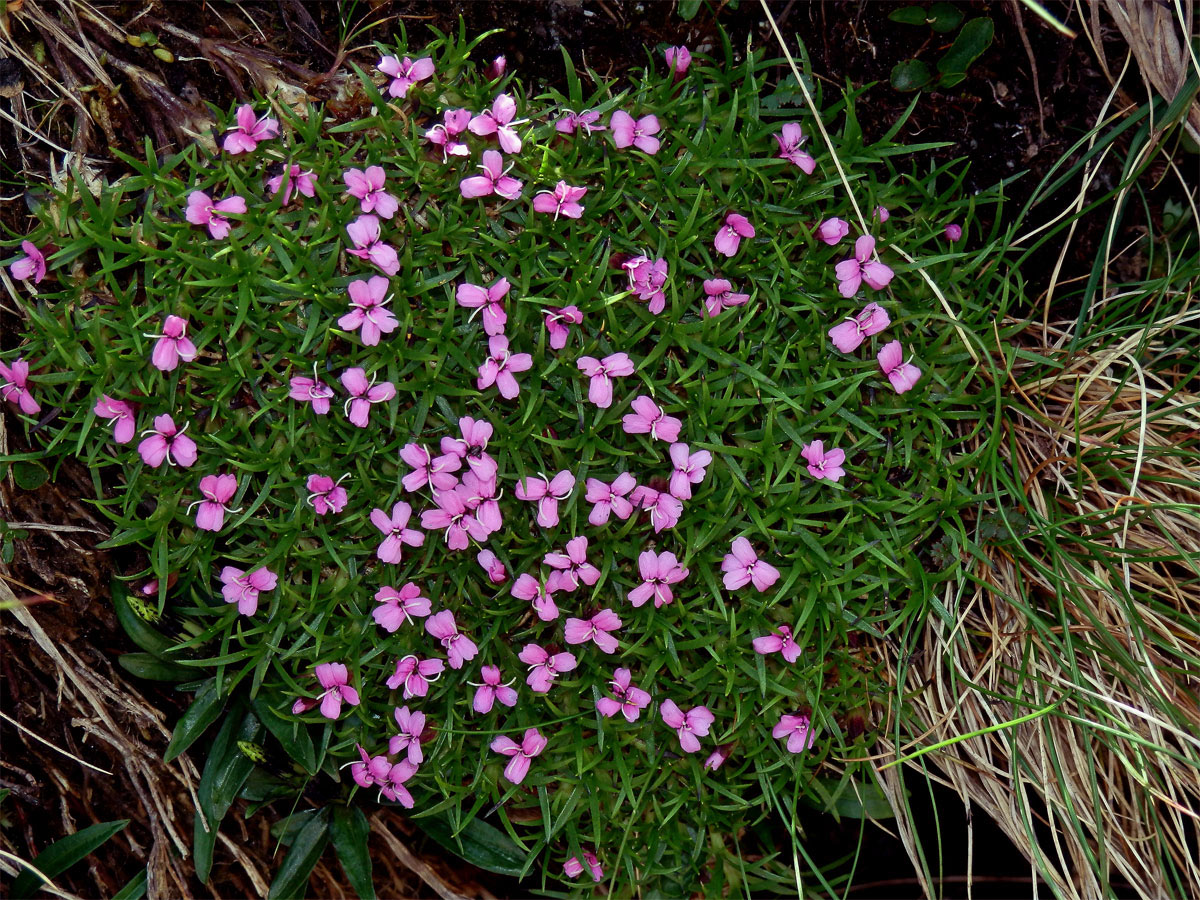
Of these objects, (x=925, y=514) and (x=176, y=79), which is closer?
(x=925, y=514)

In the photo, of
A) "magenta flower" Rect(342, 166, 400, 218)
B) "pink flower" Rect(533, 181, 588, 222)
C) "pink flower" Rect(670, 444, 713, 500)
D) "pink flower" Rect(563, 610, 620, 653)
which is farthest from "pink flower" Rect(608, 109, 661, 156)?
"pink flower" Rect(563, 610, 620, 653)

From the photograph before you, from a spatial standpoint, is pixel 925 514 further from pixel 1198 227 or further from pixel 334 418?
pixel 334 418

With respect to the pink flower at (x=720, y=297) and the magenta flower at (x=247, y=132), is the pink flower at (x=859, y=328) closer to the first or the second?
the pink flower at (x=720, y=297)

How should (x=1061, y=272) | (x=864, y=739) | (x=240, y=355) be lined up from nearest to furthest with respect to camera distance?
(x=240, y=355) → (x=864, y=739) → (x=1061, y=272)

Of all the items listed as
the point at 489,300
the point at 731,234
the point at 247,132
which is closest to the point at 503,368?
the point at 489,300

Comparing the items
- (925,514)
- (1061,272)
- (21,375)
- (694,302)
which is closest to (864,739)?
(925,514)

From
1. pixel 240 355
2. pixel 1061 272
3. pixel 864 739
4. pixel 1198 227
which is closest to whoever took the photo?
pixel 240 355

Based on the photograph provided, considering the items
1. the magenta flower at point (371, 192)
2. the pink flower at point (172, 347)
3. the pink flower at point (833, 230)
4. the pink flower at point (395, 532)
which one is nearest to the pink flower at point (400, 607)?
the pink flower at point (395, 532)

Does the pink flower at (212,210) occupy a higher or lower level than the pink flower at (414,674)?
higher
